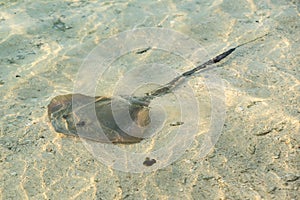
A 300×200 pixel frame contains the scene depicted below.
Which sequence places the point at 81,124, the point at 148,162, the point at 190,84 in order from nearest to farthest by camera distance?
the point at 148,162, the point at 81,124, the point at 190,84

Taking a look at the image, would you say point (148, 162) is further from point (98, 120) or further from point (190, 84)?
point (190, 84)

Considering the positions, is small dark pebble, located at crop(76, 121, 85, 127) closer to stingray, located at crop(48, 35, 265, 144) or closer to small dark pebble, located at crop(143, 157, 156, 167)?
stingray, located at crop(48, 35, 265, 144)

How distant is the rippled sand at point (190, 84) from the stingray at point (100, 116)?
0.34ft

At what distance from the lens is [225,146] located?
3.28 metres

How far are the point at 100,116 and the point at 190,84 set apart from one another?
1.08 m

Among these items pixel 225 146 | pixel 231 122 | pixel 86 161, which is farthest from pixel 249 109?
pixel 86 161

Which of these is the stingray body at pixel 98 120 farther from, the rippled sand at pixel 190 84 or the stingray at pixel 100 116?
the rippled sand at pixel 190 84

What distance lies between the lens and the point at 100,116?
11.6 ft

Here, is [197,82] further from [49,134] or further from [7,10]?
[7,10]

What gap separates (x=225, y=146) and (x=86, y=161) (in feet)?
3.93

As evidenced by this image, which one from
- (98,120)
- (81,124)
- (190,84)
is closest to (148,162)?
(98,120)

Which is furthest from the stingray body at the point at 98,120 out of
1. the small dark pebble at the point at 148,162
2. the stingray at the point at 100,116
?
the small dark pebble at the point at 148,162

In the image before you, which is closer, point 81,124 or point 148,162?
point 148,162

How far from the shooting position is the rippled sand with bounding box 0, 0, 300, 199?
3.00m
